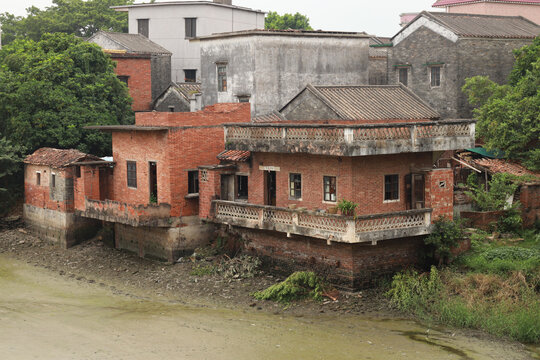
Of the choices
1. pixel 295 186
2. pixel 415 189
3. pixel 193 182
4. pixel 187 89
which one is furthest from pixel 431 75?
pixel 193 182

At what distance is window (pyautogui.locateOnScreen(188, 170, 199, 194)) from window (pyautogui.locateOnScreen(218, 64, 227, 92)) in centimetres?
790

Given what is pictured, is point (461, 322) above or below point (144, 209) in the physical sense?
below

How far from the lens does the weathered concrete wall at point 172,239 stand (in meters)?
31.6

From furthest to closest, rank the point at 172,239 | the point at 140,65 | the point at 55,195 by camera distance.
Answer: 1. the point at 140,65
2. the point at 55,195
3. the point at 172,239

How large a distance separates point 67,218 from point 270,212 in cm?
1129

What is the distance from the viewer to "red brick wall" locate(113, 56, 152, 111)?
46.1m

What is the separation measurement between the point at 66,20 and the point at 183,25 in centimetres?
1733

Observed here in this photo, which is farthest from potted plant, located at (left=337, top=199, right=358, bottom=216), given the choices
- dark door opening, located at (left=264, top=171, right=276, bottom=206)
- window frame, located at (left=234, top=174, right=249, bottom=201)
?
window frame, located at (left=234, top=174, right=249, bottom=201)

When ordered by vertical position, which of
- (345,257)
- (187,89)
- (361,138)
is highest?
(187,89)

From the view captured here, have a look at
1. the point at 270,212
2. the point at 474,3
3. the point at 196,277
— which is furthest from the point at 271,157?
the point at 474,3

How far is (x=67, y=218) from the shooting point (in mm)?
35531

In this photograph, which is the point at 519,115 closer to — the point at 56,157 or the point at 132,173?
the point at 132,173

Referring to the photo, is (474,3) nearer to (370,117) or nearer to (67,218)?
(370,117)

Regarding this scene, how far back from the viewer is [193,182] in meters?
32.2
